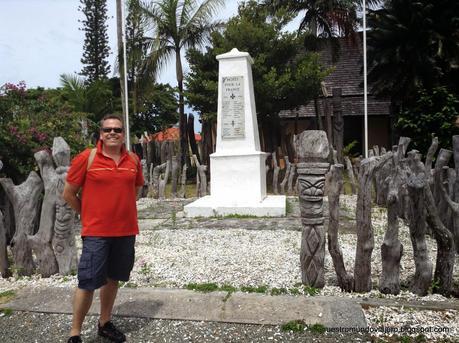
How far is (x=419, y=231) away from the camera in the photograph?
11.1ft

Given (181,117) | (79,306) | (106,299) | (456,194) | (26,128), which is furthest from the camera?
(181,117)

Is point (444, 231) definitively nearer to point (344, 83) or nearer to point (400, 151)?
point (400, 151)

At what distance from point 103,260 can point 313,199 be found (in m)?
1.93

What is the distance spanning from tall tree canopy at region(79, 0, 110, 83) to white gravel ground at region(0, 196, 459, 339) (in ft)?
85.1

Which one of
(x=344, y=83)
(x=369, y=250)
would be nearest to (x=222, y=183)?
(x=369, y=250)

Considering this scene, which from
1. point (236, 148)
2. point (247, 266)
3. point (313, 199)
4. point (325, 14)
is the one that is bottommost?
point (247, 266)

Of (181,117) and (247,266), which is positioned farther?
(181,117)

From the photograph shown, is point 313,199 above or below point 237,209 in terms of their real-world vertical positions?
above

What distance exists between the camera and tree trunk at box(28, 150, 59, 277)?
411 cm

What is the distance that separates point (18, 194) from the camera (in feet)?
14.2

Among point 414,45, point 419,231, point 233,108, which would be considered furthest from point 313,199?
point 414,45

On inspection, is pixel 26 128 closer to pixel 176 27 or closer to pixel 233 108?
pixel 233 108

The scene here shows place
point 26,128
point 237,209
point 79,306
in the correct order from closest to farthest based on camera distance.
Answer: point 79,306, point 26,128, point 237,209

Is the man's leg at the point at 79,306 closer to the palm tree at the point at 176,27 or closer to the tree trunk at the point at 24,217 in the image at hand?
the tree trunk at the point at 24,217
